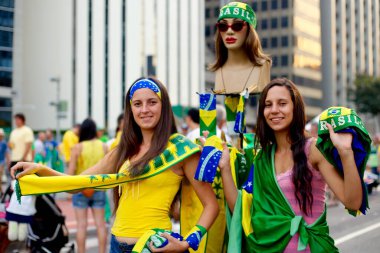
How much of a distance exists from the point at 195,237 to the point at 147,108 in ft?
2.47

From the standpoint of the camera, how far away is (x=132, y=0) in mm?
58219

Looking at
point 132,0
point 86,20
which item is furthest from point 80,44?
point 132,0

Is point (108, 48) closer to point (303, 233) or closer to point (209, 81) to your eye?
point (209, 81)

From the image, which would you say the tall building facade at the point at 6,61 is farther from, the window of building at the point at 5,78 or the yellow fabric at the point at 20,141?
the yellow fabric at the point at 20,141

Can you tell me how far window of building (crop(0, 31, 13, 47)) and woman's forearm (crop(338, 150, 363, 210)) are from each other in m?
48.3

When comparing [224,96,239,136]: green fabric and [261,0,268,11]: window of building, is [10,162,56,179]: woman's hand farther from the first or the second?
[261,0,268,11]: window of building

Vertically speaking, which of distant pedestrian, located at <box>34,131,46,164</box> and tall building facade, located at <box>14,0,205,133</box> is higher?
tall building facade, located at <box>14,0,205,133</box>

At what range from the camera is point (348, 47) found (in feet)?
267

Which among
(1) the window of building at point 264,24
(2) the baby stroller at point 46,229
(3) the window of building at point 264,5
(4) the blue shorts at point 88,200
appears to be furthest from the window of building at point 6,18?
(2) the baby stroller at point 46,229

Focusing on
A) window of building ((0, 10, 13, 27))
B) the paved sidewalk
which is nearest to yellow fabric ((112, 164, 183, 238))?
the paved sidewalk

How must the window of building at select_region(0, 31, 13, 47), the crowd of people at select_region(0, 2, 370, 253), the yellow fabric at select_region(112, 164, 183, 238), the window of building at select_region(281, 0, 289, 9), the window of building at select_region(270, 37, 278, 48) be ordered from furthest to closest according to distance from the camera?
the window of building at select_region(270, 37, 278, 48)
the window of building at select_region(281, 0, 289, 9)
the window of building at select_region(0, 31, 13, 47)
the yellow fabric at select_region(112, 164, 183, 238)
the crowd of people at select_region(0, 2, 370, 253)

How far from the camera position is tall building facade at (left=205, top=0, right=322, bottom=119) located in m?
70.2

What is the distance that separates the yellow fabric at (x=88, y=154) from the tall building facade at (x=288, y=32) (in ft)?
209

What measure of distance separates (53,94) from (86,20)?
8141 millimetres
